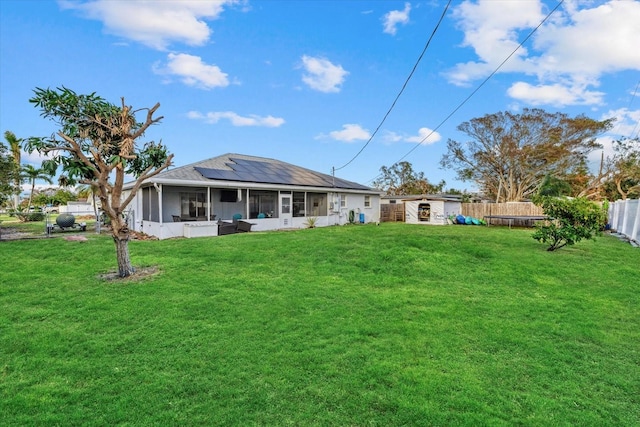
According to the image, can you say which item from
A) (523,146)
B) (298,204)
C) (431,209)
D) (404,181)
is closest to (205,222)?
(298,204)

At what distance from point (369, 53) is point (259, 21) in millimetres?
4884

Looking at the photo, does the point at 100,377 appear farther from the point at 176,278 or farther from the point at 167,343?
the point at 176,278

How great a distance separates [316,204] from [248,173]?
4.78 m

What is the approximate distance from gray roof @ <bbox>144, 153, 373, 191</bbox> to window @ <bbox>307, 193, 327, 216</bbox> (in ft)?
2.55

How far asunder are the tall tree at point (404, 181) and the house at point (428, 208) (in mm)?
15621

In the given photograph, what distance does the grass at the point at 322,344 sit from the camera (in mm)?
2877

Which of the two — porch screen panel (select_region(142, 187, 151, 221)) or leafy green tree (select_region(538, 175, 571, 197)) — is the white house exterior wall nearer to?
porch screen panel (select_region(142, 187, 151, 221))

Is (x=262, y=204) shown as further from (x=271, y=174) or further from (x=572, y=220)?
(x=572, y=220)

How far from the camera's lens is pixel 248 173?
677 inches

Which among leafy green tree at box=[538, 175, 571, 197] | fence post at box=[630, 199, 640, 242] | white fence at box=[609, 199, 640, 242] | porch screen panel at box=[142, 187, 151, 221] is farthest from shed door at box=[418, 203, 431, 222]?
porch screen panel at box=[142, 187, 151, 221]

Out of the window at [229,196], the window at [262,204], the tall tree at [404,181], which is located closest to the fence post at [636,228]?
the window at [262,204]

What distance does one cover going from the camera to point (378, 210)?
2333 cm

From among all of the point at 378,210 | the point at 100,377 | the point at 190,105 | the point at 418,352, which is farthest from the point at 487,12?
the point at 378,210

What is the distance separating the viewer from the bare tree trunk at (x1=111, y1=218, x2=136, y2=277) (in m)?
6.75
